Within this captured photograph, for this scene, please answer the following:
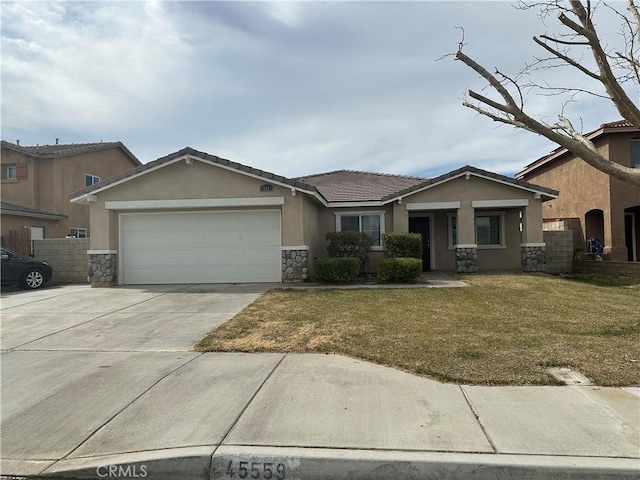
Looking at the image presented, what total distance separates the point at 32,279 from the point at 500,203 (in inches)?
648

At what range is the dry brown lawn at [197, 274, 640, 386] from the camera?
17.1 feet

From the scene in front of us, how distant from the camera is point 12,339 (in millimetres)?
7105

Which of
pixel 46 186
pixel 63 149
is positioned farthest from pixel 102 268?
pixel 63 149

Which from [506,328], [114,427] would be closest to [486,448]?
[114,427]

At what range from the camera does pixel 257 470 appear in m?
3.28

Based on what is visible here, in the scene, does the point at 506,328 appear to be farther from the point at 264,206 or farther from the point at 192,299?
the point at 264,206

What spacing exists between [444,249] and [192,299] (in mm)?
10670

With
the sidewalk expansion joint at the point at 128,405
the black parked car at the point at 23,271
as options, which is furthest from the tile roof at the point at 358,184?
the sidewalk expansion joint at the point at 128,405

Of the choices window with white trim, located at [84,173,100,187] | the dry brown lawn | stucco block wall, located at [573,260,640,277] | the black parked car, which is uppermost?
window with white trim, located at [84,173,100,187]

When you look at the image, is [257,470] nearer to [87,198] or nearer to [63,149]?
[87,198]

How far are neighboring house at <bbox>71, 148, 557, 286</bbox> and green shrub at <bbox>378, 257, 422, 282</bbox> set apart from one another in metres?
2.47

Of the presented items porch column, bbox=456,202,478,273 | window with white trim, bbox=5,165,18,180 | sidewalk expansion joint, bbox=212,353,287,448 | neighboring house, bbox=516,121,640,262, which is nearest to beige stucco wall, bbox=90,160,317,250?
porch column, bbox=456,202,478,273

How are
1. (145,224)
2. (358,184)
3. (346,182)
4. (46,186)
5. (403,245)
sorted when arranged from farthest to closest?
(46,186), (346,182), (358,184), (403,245), (145,224)

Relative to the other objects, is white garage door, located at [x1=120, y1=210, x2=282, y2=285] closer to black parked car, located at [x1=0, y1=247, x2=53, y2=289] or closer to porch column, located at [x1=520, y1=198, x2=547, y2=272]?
black parked car, located at [x1=0, y1=247, x2=53, y2=289]
